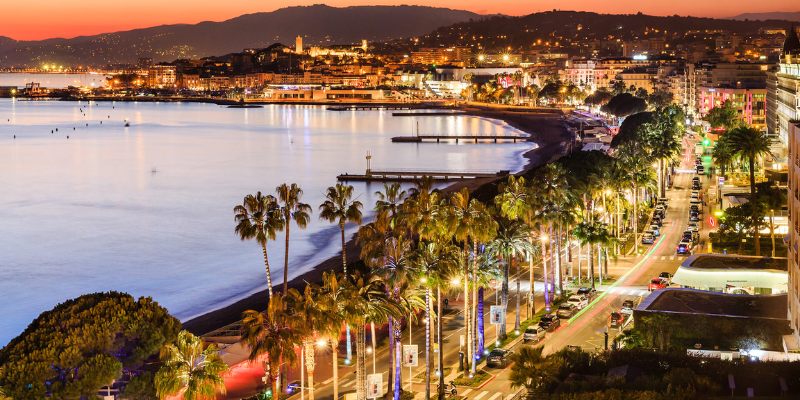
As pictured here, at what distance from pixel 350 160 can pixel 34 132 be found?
7284cm

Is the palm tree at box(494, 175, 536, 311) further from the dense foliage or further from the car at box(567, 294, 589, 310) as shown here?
the dense foliage

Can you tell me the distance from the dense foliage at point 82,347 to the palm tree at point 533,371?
25.0ft

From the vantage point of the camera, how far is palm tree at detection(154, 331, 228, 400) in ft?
63.2

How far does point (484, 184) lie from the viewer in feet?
248

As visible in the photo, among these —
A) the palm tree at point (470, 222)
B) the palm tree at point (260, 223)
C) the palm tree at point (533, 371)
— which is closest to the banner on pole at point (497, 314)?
the palm tree at point (470, 222)

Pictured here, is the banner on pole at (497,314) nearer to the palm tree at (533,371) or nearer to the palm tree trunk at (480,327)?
the palm tree trunk at (480,327)

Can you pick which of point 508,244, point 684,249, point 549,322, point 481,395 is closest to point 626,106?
point 684,249

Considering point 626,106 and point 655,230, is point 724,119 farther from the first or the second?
point 655,230

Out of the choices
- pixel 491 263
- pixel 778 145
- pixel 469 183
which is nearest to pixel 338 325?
pixel 491 263

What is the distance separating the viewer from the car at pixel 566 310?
108 ft

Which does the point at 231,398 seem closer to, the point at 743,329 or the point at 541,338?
the point at 541,338

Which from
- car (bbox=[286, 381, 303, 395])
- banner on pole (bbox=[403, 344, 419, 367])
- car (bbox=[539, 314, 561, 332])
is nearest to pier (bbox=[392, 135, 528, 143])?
car (bbox=[539, 314, 561, 332])

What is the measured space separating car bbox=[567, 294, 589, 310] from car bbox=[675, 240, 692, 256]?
11069mm

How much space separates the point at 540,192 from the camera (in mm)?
36594
